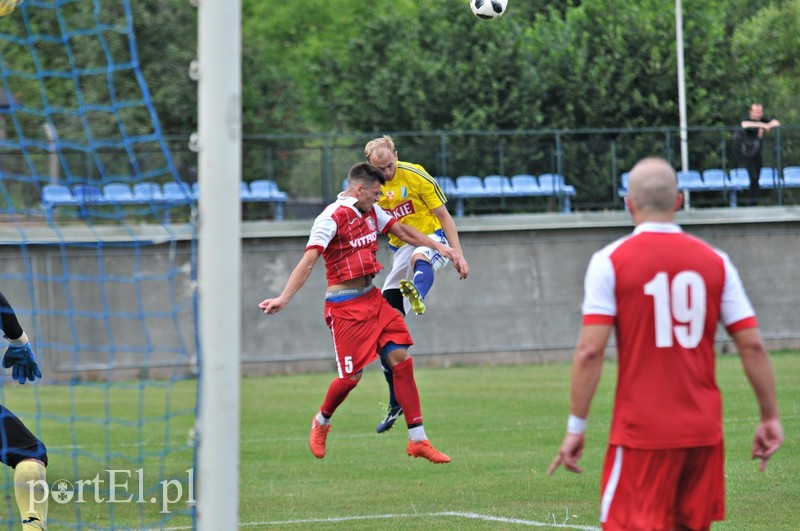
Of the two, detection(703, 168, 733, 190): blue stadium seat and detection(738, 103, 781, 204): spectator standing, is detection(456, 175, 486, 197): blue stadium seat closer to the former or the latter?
detection(703, 168, 733, 190): blue stadium seat

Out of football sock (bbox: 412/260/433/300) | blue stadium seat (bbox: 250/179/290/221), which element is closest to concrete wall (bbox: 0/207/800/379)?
blue stadium seat (bbox: 250/179/290/221)

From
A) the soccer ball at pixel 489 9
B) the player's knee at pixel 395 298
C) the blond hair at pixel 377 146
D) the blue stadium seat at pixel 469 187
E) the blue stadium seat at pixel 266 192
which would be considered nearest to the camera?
the blond hair at pixel 377 146

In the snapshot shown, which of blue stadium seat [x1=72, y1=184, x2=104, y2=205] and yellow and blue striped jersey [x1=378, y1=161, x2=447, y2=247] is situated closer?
yellow and blue striped jersey [x1=378, y1=161, x2=447, y2=247]

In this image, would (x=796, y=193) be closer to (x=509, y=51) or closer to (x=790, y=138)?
(x=790, y=138)

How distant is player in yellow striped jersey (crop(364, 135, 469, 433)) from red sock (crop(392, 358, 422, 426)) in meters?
0.37

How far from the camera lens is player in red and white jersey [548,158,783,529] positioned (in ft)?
16.6

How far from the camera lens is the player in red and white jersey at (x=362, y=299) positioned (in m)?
9.29

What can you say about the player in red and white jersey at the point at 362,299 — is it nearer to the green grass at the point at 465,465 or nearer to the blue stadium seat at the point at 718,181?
the green grass at the point at 465,465

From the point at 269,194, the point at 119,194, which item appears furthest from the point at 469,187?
the point at 119,194

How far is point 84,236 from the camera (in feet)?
75.4

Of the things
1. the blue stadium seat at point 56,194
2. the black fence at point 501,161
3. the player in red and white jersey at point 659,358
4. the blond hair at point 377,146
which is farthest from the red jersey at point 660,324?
the blue stadium seat at point 56,194

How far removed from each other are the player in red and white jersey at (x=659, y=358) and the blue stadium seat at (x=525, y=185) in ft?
66.1

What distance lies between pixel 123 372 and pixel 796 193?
14189mm

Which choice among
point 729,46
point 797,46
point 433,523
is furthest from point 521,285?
point 797,46
